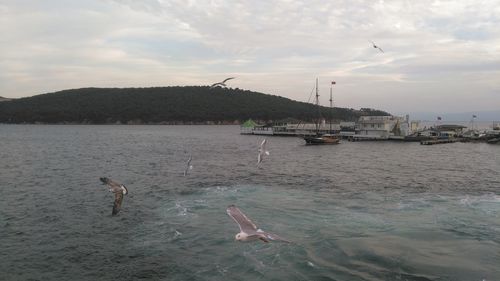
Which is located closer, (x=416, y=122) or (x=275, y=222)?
(x=275, y=222)

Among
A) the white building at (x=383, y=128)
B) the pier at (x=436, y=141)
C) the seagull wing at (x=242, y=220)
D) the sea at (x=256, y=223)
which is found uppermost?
the white building at (x=383, y=128)

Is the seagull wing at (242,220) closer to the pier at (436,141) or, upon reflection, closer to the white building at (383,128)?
the pier at (436,141)

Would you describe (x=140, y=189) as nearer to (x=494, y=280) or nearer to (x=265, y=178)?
(x=265, y=178)

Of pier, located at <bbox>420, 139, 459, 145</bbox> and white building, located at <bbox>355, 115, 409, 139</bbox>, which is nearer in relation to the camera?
pier, located at <bbox>420, 139, 459, 145</bbox>

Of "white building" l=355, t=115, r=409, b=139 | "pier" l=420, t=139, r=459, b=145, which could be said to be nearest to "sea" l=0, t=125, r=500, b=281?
"pier" l=420, t=139, r=459, b=145

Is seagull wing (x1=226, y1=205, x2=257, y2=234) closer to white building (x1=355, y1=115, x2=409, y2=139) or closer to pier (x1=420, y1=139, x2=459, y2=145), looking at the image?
pier (x1=420, y1=139, x2=459, y2=145)

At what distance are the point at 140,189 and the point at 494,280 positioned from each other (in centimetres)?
2521

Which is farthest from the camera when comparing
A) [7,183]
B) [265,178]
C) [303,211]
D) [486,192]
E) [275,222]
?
[265,178]

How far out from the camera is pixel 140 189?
33.2 meters

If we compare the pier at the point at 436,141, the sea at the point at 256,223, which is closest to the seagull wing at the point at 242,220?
the sea at the point at 256,223

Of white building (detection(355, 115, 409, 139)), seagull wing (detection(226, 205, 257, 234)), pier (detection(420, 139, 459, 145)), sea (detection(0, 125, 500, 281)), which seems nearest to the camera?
seagull wing (detection(226, 205, 257, 234))

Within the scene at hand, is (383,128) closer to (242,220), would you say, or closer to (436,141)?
(436,141)

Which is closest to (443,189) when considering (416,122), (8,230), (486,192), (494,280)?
(486,192)

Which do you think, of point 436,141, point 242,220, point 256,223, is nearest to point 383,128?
point 436,141
